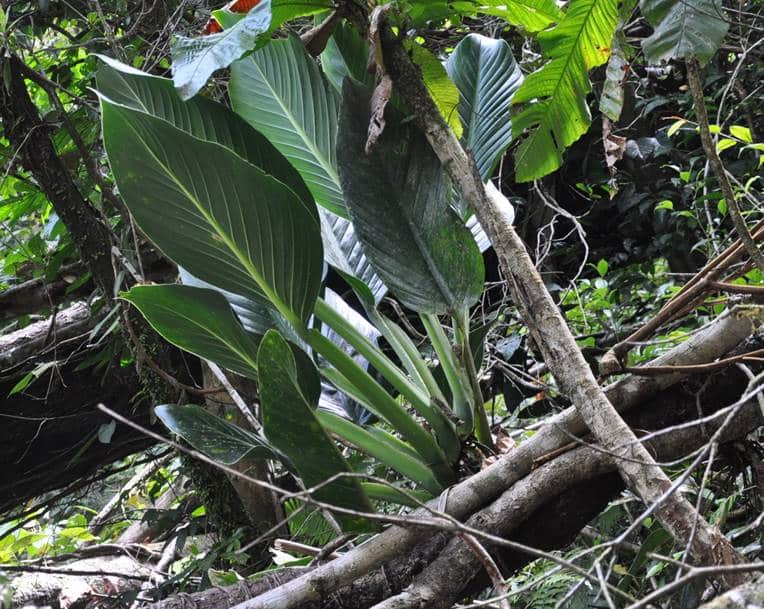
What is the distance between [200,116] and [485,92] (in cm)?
55

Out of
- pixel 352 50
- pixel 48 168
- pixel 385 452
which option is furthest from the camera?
pixel 48 168

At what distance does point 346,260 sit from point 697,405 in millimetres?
709

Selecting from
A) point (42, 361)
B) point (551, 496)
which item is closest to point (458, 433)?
point (551, 496)

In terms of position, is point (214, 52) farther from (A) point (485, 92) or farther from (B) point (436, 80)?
(A) point (485, 92)

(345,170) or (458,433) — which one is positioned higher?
(345,170)

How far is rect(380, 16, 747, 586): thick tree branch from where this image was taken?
828mm

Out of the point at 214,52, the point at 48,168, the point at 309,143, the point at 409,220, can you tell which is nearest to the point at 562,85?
the point at 409,220

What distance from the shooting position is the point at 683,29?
0.98 m

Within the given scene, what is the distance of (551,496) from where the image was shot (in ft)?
3.49

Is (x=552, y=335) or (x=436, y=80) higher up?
(x=436, y=80)

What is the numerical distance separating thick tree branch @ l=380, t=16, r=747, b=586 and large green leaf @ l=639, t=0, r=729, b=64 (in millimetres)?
291

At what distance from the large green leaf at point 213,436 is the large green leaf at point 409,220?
1.11 feet

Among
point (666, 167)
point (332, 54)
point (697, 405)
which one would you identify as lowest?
point (666, 167)

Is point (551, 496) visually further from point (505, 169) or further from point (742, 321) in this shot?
point (505, 169)
